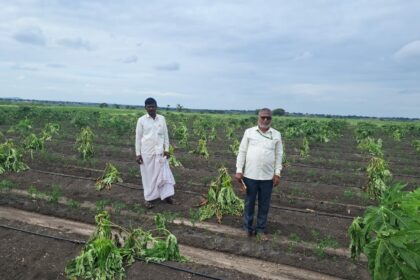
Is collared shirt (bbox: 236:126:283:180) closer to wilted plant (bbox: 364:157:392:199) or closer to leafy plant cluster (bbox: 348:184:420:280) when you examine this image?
leafy plant cluster (bbox: 348:184:420:280)

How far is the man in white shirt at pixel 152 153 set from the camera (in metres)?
7.55

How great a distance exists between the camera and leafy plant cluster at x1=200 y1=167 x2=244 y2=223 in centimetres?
735

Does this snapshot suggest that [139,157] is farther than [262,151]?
Yes

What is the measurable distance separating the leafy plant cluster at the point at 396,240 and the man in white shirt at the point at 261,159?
290cm

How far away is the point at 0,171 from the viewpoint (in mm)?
10305

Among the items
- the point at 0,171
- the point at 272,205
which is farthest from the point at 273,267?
the point at 0,171

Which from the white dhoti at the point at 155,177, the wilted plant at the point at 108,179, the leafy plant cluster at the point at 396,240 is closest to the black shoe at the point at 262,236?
the white dhoti at the point at 155,177

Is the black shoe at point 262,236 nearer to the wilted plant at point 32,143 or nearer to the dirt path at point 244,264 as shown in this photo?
the dirt path at point 244,264

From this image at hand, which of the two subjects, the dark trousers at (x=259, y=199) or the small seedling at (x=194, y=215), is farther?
the small seedling at (x=194, y=215)

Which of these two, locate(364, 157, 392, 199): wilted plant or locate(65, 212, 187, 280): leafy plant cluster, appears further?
locate(364, 157, 392, 199): wilted plant

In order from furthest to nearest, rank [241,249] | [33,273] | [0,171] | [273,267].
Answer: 1. [0,171]
2. [241,249]
3. [273,267]
4. [33,273]

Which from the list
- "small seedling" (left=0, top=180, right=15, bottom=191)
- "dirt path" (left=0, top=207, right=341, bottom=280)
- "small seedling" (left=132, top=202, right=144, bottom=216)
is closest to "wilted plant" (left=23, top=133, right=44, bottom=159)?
"small seedling" (left=0, top=180, right=15, bottom=191)

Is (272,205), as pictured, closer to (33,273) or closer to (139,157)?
(139,157)

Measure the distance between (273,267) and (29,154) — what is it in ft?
32.7
